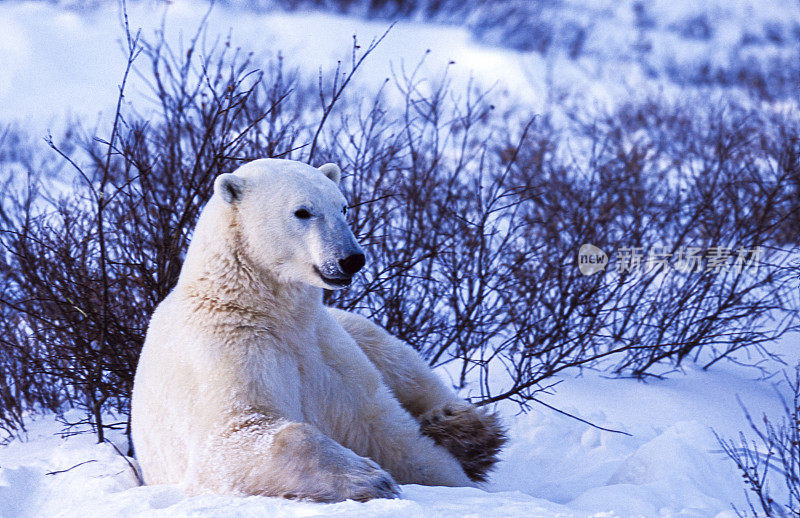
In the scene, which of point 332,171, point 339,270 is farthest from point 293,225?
point 332,171

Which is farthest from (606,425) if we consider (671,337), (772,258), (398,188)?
(772,258)

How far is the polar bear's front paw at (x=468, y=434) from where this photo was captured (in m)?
2.44

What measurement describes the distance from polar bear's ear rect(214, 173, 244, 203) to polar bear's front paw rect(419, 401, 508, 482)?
0.89m

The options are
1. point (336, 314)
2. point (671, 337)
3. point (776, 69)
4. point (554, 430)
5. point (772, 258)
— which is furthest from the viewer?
point (776, 69)

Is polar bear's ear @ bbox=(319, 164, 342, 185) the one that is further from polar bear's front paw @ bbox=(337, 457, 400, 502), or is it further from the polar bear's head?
polar bear's front paw @ bbox=(337, 457, 400, 502)

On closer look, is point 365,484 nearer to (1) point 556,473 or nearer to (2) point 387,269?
(1) point 556,473

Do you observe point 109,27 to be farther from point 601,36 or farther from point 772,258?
point 772,258

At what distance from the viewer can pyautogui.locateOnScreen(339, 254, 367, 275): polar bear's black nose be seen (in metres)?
2.06

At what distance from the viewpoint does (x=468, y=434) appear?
244 cm

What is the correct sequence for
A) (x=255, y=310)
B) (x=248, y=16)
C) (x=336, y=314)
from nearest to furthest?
(x=255, y=310) → (x=336, y=314) → (x=248, y=16)

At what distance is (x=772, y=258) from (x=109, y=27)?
1623cm

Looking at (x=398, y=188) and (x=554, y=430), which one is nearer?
(x=554, y=430)

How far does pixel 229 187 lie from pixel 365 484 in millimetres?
853

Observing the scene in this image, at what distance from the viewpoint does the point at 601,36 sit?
1838cm
